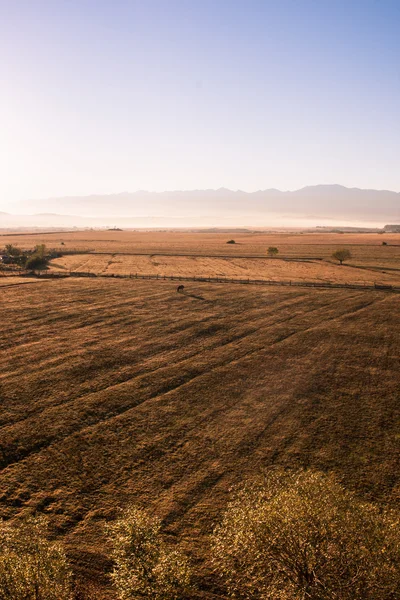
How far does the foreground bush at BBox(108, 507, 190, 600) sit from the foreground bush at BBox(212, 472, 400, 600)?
7.65ft

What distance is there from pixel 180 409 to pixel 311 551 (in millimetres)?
18192

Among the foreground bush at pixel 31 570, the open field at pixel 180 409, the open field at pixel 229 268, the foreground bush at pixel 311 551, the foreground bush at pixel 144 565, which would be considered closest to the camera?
the foreground bush at pixel 31 570

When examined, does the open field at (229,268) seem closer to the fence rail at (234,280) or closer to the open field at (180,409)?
the fence rail at (234,280)

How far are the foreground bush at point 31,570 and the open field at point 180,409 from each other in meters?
A: 2.48

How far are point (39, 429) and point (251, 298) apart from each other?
49490 millimetres

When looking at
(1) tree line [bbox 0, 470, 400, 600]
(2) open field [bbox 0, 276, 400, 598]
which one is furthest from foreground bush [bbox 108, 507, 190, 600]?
(2) open field [bbox 0, 276, 400, 598]

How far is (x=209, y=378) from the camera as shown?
39.6m

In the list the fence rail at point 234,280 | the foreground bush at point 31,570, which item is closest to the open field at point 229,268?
the fence rail at point 234,280

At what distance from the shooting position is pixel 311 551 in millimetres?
16938

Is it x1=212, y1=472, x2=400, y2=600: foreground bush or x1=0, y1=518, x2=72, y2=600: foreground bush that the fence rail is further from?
x1=0, y1=518, x2=72, y2=600: foreground bush

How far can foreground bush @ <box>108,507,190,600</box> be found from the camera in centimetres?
1692

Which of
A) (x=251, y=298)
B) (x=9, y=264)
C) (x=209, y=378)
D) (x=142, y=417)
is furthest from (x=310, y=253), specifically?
(x=142, y=417)

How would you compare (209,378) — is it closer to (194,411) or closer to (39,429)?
(194,411)

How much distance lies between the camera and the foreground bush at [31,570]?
1554 centimetres
